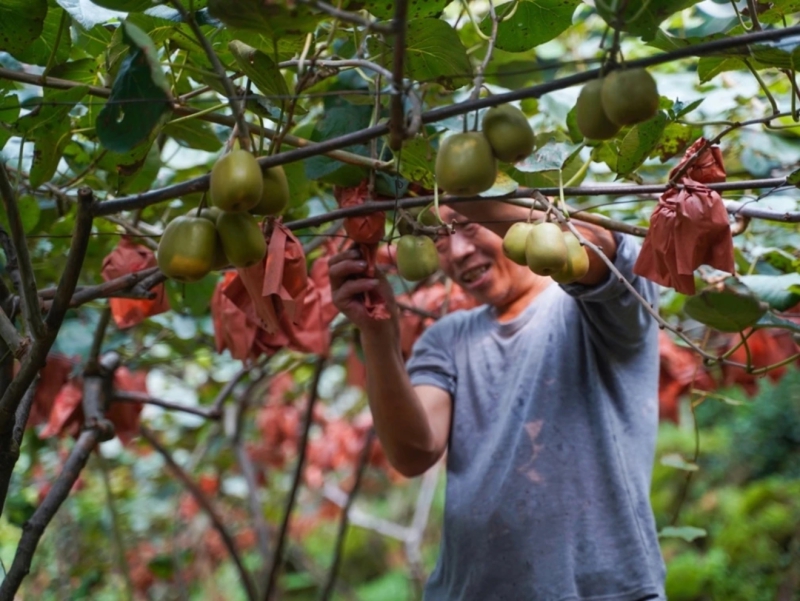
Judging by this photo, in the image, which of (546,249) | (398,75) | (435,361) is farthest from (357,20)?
(435,361)

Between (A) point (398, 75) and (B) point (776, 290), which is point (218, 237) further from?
(B) point (776, 290)

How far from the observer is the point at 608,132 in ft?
2.36

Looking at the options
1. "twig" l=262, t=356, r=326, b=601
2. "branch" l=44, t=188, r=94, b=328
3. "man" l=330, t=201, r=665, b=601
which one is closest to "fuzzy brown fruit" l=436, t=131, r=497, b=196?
"branch" l=44, t=188, r=94, b=328

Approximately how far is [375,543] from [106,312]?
4.82 meters

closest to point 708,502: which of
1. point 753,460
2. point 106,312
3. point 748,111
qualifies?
point 753,460

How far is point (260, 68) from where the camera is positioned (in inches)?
33.4

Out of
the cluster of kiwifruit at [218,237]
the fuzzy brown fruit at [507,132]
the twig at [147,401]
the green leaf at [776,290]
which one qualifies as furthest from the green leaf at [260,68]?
the twig at [147,401]

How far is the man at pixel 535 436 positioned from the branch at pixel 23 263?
0.52m

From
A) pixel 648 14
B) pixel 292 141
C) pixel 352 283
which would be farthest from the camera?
pixel 352 283

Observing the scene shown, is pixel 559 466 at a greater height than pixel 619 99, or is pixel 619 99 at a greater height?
pixel 619 99

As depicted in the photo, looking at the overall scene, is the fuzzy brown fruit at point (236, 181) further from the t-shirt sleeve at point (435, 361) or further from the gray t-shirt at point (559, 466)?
the t-shirt sleeve at point (435, 361)

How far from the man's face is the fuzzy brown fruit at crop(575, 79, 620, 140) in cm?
76

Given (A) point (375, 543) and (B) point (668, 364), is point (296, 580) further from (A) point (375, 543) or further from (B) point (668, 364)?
(B) point (668, 364)

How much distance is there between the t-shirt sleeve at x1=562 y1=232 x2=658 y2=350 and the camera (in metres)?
1.22
